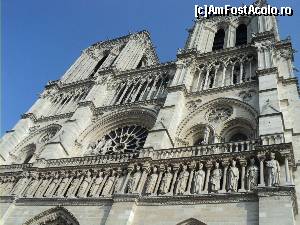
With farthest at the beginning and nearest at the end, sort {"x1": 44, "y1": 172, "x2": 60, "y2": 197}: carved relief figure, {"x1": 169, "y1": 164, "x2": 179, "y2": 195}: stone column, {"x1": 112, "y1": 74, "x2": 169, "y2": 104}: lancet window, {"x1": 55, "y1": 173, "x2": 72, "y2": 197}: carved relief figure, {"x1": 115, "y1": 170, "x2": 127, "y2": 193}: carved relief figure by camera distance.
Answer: {"x1": 112, "y1": 74, "x2": 169, "y2": 104}: lancet window, {"x1": 44, "y1": 172, "x2": 60, "y2": 197}: carved relief figure, {"x1": 55, "y1": 173, "x2": 72, "y2": 197}: carved relief figure, {"x1": 115, "y1": 170, "x2": 127, "y2": 193}: carved relief figure, {"x1": 169, "y1": 164, "x2": 179, "y2": 195}: stone column

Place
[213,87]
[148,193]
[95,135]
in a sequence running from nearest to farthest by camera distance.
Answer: [148,193]
[213,87]
[95,135]

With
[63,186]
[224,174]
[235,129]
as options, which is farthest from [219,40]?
[63,186]

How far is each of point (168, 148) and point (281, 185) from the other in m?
5.02

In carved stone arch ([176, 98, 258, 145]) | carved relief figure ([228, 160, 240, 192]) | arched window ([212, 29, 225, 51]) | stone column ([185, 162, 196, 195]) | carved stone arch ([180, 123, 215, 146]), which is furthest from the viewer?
arched window ([212, 29, 225, 51])

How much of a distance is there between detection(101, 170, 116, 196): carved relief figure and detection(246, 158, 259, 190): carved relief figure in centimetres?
512

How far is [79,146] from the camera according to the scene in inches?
733

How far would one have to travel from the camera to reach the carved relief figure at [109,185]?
13293 mm

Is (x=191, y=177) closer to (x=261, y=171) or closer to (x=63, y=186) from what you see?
(x=261, y=171)

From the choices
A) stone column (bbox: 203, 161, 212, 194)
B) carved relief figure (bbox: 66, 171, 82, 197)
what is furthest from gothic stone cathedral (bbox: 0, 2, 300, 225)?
carved relief figure (bbox: 66, 171, 82, 197)

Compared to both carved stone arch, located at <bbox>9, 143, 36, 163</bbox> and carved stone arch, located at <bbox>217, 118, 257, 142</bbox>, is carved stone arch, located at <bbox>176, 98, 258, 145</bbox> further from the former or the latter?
carved stone arch, located at <bbox>9, 143, 36, 163</bbox>

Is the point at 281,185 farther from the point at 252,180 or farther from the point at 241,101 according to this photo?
the point at 241,101

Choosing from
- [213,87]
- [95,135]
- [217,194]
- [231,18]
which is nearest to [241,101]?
[213,87]

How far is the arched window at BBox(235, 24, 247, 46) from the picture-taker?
2262cm

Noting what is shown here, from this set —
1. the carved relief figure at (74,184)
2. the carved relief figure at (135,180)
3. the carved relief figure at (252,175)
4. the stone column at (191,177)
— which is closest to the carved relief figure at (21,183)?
the carved relief figure at (74,184)
